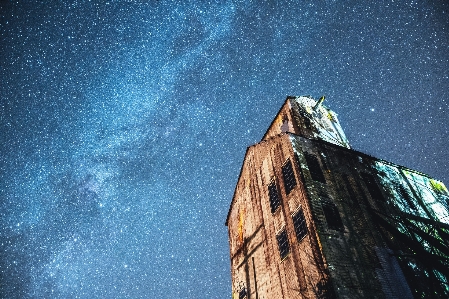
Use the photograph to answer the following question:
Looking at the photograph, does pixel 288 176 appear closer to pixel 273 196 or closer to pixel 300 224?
pixel 273 196

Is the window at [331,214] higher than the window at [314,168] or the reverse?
the reverse

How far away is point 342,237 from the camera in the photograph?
12672 mm

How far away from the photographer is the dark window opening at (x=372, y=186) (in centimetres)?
1635

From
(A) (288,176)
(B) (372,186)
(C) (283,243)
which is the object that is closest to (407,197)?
(B) (372,186)

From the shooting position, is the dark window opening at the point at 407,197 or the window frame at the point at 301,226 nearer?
the window frame at the point at 301,226

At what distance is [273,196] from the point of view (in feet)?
53.3

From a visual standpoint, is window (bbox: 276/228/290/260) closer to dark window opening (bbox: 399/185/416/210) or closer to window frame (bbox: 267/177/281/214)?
window frame (bbox: 267/177/281/214)

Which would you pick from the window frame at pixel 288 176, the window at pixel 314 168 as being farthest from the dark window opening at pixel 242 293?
the window at pixel 314 168

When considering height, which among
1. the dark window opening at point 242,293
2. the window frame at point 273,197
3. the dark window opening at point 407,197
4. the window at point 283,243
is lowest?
the dark window opening at point 242,293

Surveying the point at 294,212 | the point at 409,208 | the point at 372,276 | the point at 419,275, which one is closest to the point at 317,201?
→ the point at 294,212

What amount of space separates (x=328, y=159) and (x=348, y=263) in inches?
246

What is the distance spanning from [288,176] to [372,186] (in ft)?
19.1

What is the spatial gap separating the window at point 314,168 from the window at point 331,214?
130 centimetres

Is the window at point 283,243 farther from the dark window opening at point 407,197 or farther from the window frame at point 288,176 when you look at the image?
the dark window opening at point 407,197
